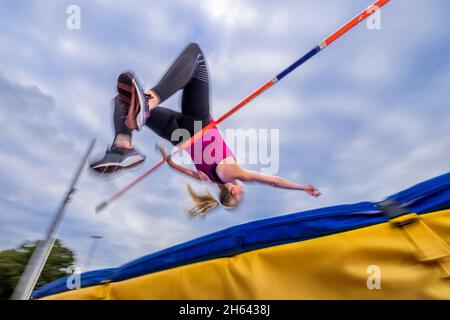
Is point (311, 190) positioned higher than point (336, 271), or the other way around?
point (311, 190)

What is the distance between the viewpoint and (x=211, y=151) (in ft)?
11.2

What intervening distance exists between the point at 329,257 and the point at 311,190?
8.38ft

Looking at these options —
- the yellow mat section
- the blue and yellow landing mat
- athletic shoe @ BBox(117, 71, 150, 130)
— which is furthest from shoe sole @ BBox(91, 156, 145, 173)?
the yellow mat section

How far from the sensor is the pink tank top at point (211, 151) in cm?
337

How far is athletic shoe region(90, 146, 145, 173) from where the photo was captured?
2.54 metres

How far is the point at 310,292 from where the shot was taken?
0.79 m

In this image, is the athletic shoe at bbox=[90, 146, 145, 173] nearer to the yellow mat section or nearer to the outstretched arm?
the outstretched arm

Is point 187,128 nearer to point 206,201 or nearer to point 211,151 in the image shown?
point 211,151

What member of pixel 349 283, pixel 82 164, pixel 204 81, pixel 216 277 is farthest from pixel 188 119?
pixel 349 283

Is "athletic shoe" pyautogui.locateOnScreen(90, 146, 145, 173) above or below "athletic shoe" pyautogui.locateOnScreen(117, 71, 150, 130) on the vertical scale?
below

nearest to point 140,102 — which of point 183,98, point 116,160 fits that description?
point 116,160

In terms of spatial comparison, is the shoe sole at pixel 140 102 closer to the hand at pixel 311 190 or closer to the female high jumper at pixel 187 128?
the female high jumper at pixel 187 128

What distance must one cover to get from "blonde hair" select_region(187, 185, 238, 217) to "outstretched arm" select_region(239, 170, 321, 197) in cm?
34
